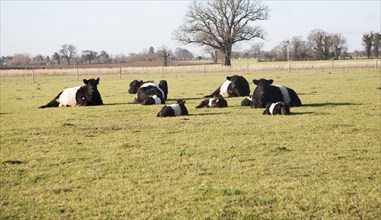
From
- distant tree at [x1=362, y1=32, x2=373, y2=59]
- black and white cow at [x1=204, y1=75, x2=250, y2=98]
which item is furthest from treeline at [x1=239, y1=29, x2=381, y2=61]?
black and white cow at [x1=204, y1=75, x2=250, y2=98]

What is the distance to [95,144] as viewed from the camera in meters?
10.1

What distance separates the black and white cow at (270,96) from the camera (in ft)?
53.1

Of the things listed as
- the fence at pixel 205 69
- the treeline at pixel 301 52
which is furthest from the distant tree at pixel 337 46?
the fence at pixel 205 69

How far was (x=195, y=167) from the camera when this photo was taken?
777 centimetres

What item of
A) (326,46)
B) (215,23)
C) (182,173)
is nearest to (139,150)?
(182,173)

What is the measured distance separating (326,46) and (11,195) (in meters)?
89.4

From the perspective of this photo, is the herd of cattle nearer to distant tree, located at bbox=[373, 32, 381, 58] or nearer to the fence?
the fence

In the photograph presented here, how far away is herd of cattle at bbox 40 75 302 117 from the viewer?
574 inches

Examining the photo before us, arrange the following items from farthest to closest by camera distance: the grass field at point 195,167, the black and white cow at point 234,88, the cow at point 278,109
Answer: the black and white cow at point 234,88
the cow at point 278,109
the grass field at point 195,167

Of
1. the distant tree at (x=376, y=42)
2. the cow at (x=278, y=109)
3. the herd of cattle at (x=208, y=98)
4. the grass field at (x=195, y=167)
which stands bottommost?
the grass field at (x=195, y=167)

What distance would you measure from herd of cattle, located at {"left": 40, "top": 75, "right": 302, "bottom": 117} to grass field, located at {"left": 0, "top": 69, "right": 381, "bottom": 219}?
0.81 m

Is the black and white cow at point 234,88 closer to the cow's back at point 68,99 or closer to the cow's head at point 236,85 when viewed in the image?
the cow's head at point 236,85

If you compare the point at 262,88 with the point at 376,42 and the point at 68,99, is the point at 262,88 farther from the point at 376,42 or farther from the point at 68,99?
the point at 376,42

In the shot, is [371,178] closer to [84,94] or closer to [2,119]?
[2,119]
